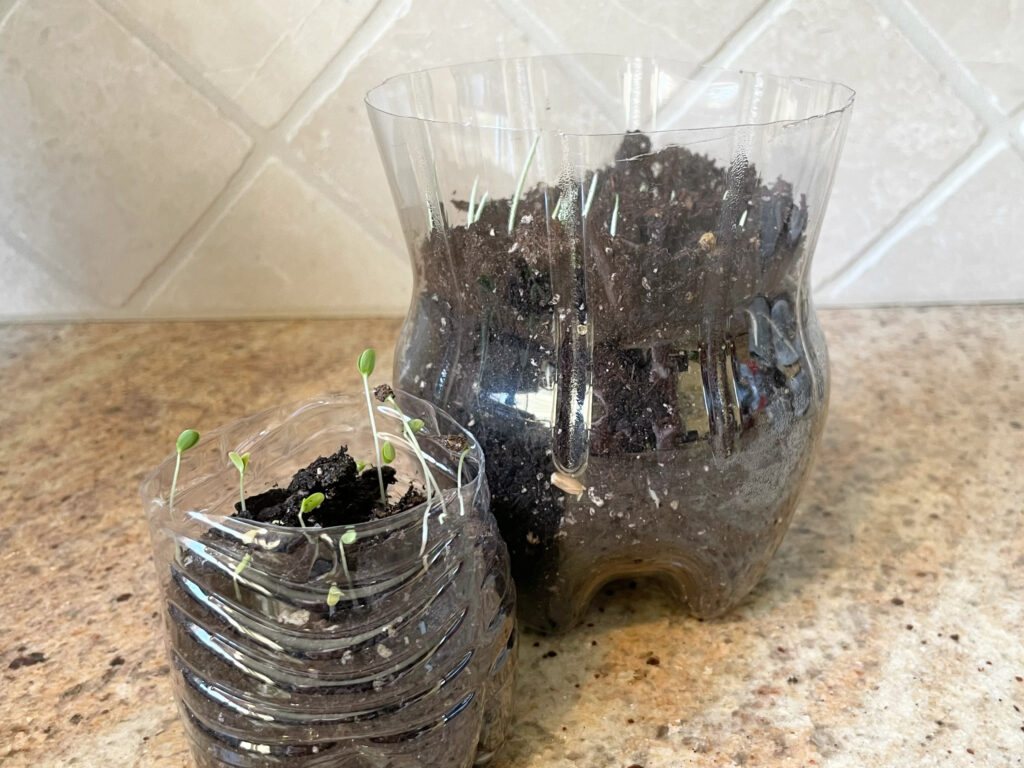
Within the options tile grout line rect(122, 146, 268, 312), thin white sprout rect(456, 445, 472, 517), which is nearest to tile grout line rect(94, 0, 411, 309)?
tile grout line rect(122, 146, 268, 312)

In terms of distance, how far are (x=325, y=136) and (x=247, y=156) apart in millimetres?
66

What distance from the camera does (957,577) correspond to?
474 millimetres

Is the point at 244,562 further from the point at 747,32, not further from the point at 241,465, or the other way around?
the point at 747,32

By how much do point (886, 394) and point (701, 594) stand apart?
315mm

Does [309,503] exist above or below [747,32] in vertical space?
below

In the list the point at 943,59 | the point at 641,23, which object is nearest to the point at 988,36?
the point at 943,59

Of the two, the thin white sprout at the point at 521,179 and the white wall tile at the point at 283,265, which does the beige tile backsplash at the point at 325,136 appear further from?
the thin white sprout at the point at 521,179

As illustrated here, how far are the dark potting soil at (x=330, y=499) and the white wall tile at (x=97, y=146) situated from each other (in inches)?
18.2

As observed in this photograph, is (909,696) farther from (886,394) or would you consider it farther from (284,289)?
(284,289)

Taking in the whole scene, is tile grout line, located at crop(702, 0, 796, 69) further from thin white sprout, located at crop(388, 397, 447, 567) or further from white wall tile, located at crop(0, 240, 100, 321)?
white wall tile, located at crop(0, 240, 100, 321)

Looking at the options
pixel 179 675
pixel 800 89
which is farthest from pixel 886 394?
pixel 179 675

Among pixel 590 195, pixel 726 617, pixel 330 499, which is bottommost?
pixel 726 617

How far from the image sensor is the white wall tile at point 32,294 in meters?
0.77

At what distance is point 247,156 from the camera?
0.73 metres
